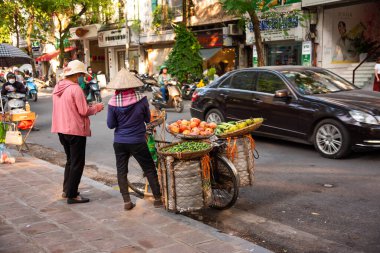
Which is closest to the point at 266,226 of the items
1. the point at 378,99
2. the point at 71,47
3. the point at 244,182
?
the point at 244,182

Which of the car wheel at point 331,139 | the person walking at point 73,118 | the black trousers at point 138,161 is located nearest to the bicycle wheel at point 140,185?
the black trousers at point 138,161

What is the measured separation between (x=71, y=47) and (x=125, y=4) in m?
11.5

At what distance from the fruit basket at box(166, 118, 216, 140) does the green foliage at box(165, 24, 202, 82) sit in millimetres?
15554

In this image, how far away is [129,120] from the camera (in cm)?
491

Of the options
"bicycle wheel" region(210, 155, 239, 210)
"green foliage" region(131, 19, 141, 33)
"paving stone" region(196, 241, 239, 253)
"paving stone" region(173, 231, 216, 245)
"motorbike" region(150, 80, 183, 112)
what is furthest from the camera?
"green foliage" region(131, 19, 141, 33)

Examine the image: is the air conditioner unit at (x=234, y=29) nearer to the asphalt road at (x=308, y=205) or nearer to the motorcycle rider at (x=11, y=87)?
the motorcycle rider at (x=11, y=87)

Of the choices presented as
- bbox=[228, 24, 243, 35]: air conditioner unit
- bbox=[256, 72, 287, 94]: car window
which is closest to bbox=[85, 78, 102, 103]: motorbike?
bbox=[228, 24, 243, 35]: air conditioner unit

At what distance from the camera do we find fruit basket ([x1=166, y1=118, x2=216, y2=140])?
489cm

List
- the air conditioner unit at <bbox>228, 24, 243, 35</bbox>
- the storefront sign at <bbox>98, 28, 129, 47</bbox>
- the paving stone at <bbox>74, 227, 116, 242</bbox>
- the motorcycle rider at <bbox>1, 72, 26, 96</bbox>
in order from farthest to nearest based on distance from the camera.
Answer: the storefront sign at <bbox>98, 28, 129, 47</bbox> < the air conditioner unit at <bbox>228, 24, 243, 35</bbox> < the motorcycle rider at <bbox>1, 72, 26, 96</bbox> < the paving stone at <bbox>74, 227, 116, 242</bbox>

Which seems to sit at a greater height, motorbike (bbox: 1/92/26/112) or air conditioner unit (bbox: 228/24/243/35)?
air conditioner unit (bbox: 228/24/243/35)

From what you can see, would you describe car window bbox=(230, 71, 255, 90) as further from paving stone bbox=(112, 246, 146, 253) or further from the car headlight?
paving stone bbox=(112, 246, 146, 253)

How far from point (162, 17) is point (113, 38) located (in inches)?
264

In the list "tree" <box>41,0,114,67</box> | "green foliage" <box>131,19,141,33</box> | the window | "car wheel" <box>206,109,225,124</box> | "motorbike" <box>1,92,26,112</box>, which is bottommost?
"car wheel" <box>206,109,225,124</box>

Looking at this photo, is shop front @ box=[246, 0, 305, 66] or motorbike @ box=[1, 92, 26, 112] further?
shop front @ box=[246, 0, 305, 66]
